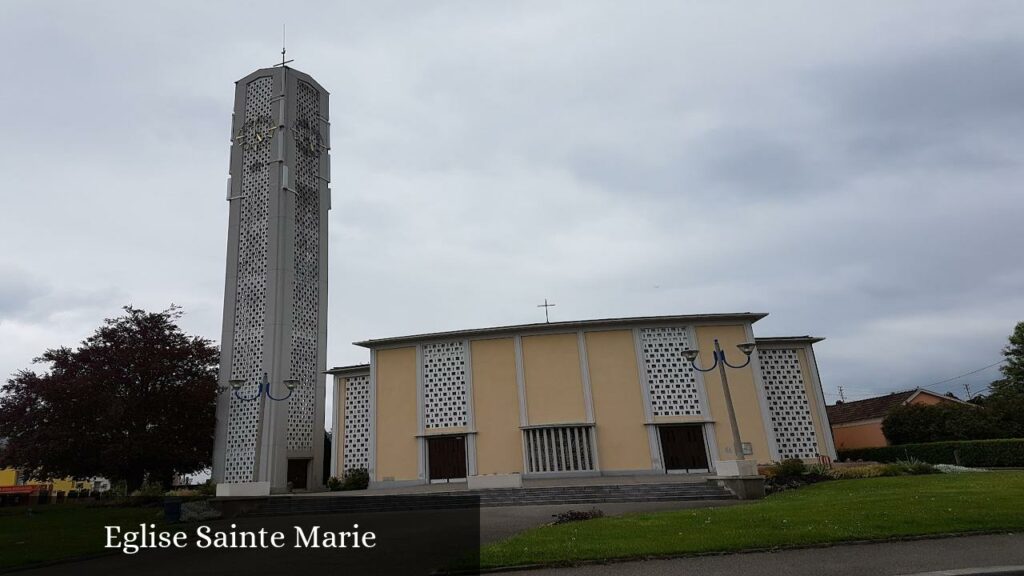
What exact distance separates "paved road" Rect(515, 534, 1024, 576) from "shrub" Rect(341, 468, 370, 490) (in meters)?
20.2

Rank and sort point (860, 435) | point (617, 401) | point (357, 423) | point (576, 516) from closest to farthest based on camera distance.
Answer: point (576, 516) < point (617, 401) < point (357, 423) < point (860, 435)

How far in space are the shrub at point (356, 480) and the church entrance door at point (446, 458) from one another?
298 cm

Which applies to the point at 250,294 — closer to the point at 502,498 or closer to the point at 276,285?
the point at 276,285

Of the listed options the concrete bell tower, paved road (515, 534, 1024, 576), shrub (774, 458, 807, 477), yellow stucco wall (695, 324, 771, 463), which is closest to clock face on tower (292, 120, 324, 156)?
the concrete bell tower

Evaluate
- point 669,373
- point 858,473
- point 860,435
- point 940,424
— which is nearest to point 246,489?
point 669,373

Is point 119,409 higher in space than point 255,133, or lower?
lower

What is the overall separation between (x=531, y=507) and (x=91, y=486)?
50.6 meters

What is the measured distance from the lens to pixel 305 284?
29.0 metres

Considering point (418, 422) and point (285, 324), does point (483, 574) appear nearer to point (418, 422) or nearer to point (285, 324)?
point (418, 422)

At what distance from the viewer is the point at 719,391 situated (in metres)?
24.5

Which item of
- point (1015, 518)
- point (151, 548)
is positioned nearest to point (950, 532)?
point (1015, 518)

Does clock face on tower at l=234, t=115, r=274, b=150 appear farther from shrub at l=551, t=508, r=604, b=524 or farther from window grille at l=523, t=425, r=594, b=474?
shrub at l=551, t=508, r=604, b=524

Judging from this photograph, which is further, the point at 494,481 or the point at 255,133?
the point at 255,133

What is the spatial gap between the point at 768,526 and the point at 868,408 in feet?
97.4
